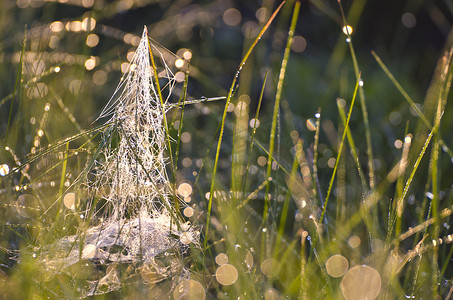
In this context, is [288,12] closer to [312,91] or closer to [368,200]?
[312,91]

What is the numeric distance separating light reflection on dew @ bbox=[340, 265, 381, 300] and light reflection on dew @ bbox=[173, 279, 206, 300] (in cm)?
22

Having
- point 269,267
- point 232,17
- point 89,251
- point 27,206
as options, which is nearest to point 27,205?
point 27,206

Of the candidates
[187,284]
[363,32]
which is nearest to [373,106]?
[363,32]

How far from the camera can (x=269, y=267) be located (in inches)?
34.3

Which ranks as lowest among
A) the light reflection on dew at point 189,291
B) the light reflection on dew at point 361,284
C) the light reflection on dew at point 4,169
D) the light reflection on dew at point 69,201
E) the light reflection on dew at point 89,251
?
the light reflection on dew at point 189,291

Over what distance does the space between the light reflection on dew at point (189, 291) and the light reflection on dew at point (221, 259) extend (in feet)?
0.32

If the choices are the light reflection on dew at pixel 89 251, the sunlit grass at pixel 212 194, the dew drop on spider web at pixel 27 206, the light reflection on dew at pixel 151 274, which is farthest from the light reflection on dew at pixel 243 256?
the dew drop on spider web at pixel 27 206

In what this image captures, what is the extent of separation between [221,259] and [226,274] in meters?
0.08

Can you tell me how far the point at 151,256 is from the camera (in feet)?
2.79

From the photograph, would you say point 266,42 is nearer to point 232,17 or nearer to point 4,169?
point 232,17

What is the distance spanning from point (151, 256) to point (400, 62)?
5.78ft

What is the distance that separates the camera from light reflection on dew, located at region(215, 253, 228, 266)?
92 cm

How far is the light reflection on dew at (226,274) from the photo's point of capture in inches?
32.7

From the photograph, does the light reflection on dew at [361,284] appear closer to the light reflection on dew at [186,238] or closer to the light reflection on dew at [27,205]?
the light reflection on dew at [186,238]
